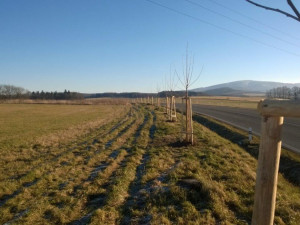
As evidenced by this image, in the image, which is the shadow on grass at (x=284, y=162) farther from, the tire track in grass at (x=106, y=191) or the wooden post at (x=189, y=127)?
the tire track in grass at (x=106, y=191)

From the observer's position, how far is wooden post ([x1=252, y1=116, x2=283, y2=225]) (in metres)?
2.20

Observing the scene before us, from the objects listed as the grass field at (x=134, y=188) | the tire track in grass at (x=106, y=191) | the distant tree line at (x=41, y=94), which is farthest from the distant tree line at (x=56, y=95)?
the tire track in grass at (x=106, y=191)

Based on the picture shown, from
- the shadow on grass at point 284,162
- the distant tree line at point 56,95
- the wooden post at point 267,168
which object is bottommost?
the distant tree line at point 56,95

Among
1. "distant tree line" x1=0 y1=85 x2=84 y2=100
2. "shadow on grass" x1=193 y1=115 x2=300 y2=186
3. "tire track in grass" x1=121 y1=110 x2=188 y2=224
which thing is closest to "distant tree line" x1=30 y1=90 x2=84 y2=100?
"distant tree line" x1=0 y1=85 x2=84 y2=100

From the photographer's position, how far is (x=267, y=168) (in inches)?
88.4

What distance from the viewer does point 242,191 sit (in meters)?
6.01

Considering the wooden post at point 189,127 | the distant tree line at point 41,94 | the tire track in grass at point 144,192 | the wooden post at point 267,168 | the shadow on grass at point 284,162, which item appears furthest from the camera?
the distant tree line at point 41,94

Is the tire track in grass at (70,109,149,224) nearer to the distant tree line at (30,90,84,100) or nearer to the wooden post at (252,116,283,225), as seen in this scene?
the wooden post at (252,116,283,225)

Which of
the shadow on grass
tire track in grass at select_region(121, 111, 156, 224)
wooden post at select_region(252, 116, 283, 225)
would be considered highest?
wooden post at select_region(252, 116, 283, 225)

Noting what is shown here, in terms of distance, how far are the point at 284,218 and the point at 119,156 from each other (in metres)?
6.39

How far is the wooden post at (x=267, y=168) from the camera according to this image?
7.20ft

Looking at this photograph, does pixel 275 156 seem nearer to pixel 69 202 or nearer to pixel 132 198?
pixel 132 198

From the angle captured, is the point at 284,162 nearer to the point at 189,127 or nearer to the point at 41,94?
the point at 189,127

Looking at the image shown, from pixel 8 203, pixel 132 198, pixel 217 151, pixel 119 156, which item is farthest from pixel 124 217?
pixel 217 151
